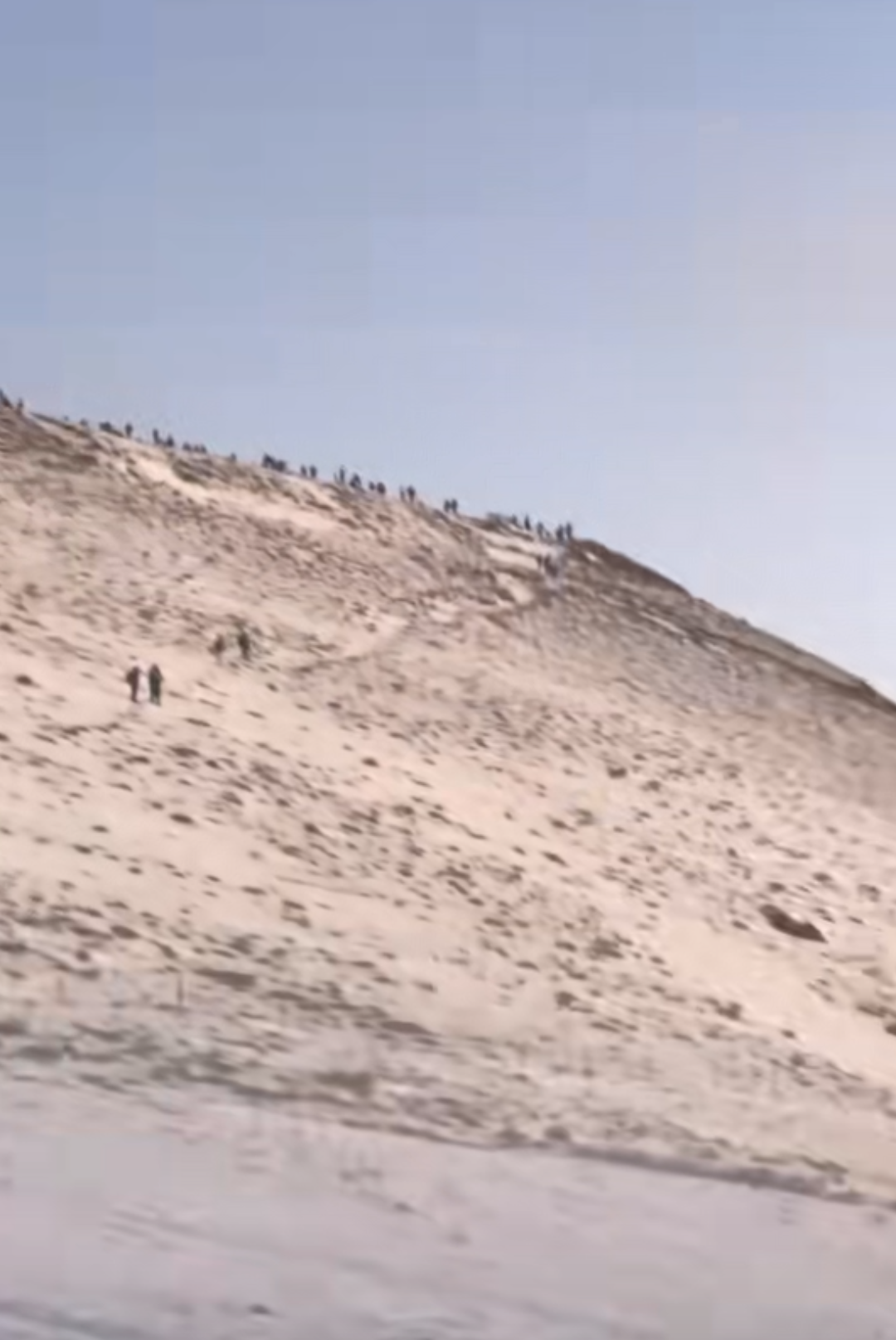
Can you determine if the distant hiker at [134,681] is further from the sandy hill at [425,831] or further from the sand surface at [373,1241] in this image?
the sand surface at [373,1241]

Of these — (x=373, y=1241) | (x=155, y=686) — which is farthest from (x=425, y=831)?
(x=373, y=1241)

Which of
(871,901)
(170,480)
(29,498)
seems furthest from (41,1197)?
(170,480)

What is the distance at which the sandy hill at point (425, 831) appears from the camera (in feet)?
28.9

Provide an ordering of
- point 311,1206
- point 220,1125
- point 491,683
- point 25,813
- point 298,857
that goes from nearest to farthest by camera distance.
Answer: point 311,1206 < point 220,1125 < point 25,813 < point 298,857 < point 491,683

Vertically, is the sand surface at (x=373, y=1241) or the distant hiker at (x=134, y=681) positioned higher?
the distant hiker at (x=134, y=681)

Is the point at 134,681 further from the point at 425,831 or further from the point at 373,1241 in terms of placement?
the point at 373,1241

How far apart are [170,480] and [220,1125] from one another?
49.7 feet

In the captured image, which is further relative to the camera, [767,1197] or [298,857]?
[298,857]

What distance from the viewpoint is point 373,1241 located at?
6.53m

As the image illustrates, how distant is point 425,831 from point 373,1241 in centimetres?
719

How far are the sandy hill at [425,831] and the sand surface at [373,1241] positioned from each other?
50cm

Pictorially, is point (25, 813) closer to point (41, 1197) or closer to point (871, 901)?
point (41, 1197)

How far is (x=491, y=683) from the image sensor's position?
755 inches

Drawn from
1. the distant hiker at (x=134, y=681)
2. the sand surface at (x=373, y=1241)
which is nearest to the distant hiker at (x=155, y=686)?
the distant hiker at (x=134, y=681)
